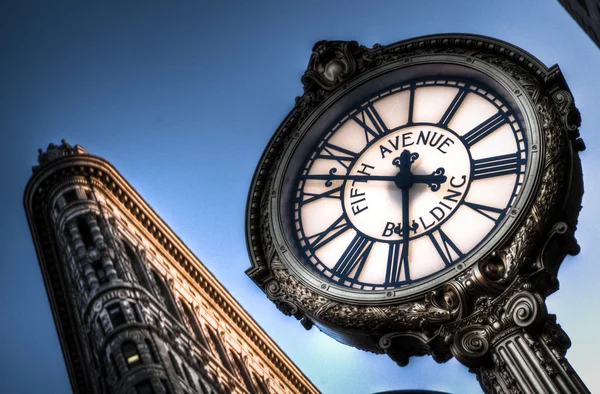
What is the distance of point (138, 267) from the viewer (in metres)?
50.9

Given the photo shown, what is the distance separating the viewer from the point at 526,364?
22.5ft

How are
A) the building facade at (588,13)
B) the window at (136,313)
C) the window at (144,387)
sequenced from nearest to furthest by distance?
the building facade at (588,13), the window at (144,387), the window at (136,313)

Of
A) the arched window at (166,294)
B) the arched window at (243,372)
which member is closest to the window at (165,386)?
the arched window at (166,294)

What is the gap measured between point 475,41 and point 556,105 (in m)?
0.97

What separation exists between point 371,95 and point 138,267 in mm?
42990

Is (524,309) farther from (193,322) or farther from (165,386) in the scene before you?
(193,322)

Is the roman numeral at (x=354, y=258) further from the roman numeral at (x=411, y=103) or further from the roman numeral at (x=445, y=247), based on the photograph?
the roman numeral at (x=411, y=103)

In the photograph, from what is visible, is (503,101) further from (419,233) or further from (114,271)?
(114,271)

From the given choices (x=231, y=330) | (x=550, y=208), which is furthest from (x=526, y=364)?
(x=231, y=330)

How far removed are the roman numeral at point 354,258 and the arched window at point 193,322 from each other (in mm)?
45543

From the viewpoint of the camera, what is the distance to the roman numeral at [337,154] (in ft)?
28.2

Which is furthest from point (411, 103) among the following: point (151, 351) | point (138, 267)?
point (138, 267)

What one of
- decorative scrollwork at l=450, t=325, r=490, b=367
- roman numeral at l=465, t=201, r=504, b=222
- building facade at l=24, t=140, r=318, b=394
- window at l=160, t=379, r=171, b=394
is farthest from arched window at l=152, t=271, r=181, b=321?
decorative scrollwork at l=450, t=325, r=490, b=367

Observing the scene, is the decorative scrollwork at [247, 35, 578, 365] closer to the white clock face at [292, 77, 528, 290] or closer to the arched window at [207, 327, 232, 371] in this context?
the white clock face at [292, 77, 528, 290]
